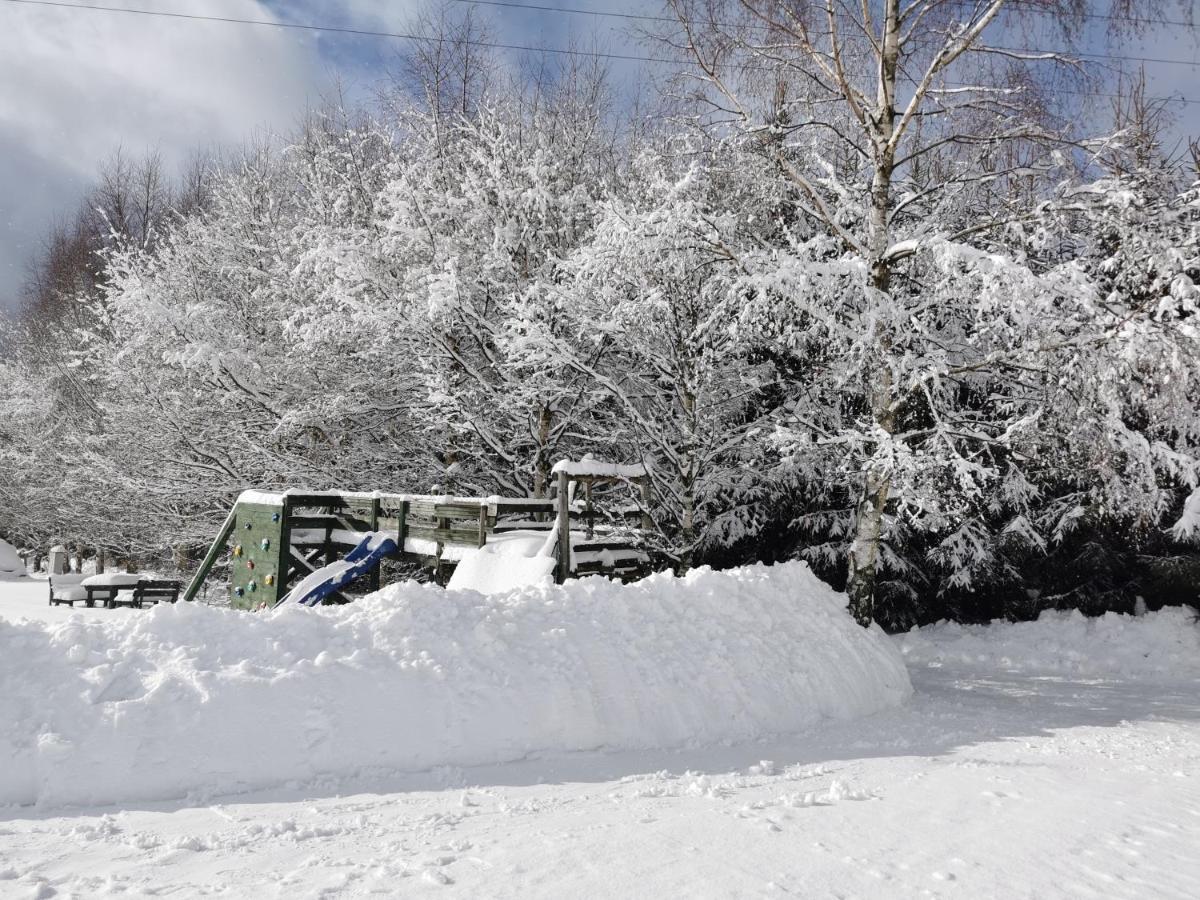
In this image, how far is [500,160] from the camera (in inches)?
565

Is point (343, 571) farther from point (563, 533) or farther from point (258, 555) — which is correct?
point (563, 533)

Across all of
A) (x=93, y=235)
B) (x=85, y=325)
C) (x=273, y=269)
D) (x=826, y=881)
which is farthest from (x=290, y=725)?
(x=93, y=235)

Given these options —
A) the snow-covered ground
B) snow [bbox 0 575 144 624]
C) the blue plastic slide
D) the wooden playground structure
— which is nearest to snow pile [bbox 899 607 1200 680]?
the wooden playground structure

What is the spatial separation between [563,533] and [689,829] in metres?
4.91

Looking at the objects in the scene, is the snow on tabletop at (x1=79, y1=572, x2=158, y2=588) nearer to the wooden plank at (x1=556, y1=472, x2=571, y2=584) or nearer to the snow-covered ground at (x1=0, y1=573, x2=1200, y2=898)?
the wooden plank at (x1=556, y1=472, x2=571, y2=584)

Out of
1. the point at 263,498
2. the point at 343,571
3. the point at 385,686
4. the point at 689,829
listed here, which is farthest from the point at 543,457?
the point at 689,829

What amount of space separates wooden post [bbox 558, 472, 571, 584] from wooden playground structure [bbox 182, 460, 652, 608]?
→ 1 cm

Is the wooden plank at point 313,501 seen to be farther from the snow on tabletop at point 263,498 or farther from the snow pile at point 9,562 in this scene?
the snow pile at point 9,562

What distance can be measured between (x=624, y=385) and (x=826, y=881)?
10208 mm

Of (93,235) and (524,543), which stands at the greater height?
(93,235)

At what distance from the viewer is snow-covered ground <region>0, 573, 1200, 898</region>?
11.0ft

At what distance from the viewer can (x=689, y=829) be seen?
3.96 metres

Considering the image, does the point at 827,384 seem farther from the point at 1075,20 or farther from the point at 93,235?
the point at 93,235

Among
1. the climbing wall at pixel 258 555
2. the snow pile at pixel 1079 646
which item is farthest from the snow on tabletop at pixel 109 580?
the snow pile at pixel 1079 646
